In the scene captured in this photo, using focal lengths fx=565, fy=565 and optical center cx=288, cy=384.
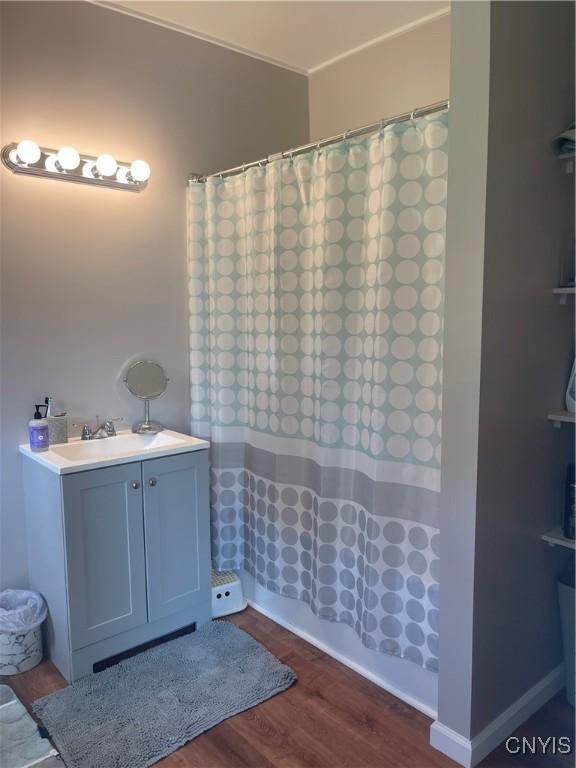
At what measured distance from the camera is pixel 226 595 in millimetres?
2611

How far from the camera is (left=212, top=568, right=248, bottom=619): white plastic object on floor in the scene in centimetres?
258

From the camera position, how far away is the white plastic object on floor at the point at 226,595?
8.46 feet

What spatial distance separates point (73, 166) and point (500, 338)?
1747 mm

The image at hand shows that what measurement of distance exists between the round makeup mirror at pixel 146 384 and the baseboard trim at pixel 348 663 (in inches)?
38.3

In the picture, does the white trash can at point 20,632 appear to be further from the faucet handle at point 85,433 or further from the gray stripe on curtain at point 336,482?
the gray stripe on curtain at point 336,482

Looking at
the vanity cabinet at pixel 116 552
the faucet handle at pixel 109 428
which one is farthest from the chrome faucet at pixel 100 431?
the vanity cabinet at pixel 116 552

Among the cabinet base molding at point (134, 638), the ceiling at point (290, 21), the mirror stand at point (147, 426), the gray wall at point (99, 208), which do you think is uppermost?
the ceiling at point (290, 21)

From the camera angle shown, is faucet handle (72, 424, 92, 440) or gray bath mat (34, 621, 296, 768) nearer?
gray bath mat (34, 621, 296, 768)

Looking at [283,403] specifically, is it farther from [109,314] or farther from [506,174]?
[506,174]

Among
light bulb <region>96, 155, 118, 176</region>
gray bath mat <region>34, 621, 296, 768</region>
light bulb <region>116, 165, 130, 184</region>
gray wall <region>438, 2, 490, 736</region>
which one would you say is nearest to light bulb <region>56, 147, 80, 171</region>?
light bulb <region>96, 155, 118, 176</region>

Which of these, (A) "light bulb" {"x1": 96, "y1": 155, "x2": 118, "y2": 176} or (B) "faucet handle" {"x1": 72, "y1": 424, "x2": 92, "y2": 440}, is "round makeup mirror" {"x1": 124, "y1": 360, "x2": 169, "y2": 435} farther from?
(A) "light bulb" {"x1": 96, "y1": 155, "x2": 118, "y2": 176}

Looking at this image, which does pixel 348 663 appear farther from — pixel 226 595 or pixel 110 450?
pixel 110 450

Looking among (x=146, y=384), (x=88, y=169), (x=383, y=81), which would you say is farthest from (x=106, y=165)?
(x=383, y=81)

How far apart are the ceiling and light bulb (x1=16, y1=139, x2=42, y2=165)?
29.0 inches
